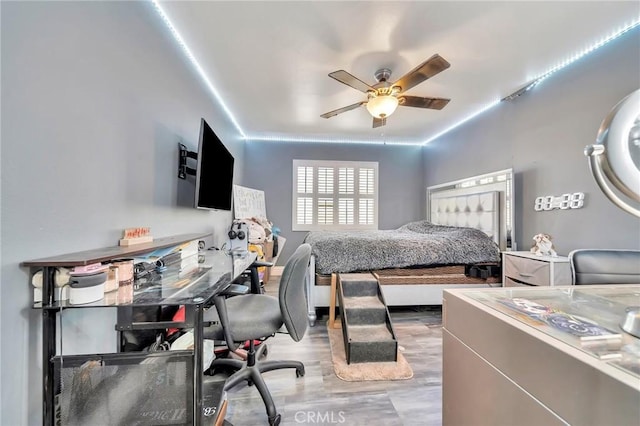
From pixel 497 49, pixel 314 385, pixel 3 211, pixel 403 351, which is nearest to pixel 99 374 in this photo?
pixel 3 211

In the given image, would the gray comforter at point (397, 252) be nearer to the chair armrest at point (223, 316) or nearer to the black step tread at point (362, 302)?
the black step tread at point (362, 302)

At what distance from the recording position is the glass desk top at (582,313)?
0.50 metres

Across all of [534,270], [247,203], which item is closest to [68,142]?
[247,203]

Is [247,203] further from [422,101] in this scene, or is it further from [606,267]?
[606,267]

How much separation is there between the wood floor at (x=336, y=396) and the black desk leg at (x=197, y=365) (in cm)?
64

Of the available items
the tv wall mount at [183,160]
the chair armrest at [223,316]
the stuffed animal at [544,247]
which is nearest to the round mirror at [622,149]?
the chair armrest at [223,316]

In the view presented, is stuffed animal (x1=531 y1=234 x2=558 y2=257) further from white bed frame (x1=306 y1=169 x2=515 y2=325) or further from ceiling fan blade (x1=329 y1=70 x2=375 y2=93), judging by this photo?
ceiling fan blade (x1=329 y1=70 x2=375 y2=93)

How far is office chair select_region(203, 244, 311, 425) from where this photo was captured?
1.34 m

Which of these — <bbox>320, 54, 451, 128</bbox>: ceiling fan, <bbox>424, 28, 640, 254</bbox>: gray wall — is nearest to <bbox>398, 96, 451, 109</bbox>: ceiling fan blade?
<bbox>320, 54, 451, 128</bbox>: ceiling fan

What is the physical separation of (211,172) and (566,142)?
132 inches

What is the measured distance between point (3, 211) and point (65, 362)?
0.55 m

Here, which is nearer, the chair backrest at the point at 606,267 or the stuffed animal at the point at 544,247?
the chair backrest at the point at 606,267

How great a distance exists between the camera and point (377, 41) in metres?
2.10

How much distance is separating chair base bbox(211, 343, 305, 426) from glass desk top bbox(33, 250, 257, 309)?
1.81 feet
